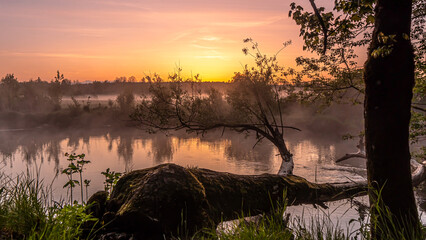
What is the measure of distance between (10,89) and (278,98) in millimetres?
63718

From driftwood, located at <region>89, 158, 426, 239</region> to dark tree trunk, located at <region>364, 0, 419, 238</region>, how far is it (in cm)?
49

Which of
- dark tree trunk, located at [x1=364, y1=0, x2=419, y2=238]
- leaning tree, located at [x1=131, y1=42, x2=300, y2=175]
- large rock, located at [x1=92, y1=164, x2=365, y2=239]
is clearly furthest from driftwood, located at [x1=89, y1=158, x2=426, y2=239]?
leaning tree, located at [x1=131, y1=42, x2=300, y2=175]

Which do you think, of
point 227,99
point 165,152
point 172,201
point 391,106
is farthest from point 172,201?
point 165,152

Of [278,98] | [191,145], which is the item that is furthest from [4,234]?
[191,145]

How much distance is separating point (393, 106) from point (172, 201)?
11.6 feet

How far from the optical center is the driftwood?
16.8ft

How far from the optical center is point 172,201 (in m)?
5.35

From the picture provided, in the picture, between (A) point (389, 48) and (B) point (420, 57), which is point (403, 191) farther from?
(B) point (420, 57)

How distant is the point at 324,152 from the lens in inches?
1038

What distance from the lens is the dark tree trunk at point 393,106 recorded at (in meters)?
4.57

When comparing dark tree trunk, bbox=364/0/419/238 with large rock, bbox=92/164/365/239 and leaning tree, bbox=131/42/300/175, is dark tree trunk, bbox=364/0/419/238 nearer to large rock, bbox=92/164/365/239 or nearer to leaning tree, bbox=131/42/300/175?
large rock, bbox=92/164/365/239

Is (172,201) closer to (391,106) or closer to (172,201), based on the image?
(172,201)

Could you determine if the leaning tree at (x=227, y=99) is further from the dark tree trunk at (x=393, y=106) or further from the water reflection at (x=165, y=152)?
the dark tree trunk at (x=393, y=106)

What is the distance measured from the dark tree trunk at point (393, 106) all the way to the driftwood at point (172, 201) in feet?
1.61
